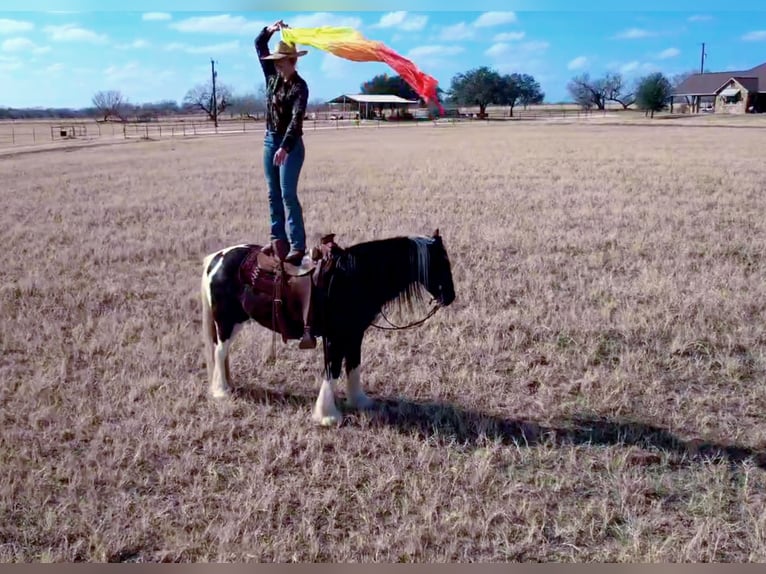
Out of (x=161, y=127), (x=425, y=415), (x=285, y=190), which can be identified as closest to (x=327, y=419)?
(x=425, y=415)

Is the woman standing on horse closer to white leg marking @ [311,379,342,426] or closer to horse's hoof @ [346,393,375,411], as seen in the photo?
white leg marking @ [311,379,342,426]

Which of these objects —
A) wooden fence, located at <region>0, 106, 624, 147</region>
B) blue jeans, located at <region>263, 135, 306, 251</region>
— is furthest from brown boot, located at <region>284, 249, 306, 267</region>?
wooden fence, located at <region>0, 106, 624, 147</region>

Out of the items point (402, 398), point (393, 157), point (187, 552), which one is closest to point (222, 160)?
point (393, 157)

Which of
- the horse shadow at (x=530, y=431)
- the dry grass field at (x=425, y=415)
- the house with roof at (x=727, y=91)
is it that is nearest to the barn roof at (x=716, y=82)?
the house with roof at (x=727, y=91)

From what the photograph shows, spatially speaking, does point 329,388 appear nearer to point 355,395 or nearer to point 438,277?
point 355,395

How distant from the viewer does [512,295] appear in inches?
315

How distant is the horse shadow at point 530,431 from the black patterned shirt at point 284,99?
2.11m

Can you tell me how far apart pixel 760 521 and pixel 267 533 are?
2732mm

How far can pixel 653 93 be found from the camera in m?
72.0

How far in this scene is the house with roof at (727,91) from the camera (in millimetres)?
72250

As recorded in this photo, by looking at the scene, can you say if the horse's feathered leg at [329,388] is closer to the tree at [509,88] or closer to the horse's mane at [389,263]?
the horse's mane at [389,263]

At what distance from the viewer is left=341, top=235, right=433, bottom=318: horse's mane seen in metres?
4.68

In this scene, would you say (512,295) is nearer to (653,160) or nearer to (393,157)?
(653,160)

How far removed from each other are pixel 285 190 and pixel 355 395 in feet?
5.57
